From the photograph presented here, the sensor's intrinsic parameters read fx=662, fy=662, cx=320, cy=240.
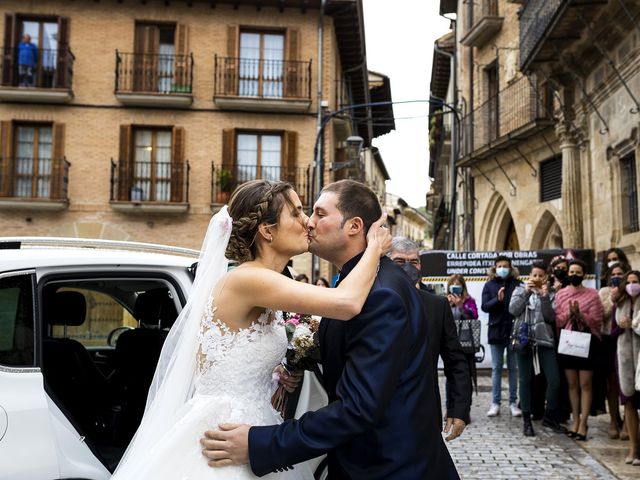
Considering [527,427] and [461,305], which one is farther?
[461,305]

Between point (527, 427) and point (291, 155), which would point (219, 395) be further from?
point (291, 155)

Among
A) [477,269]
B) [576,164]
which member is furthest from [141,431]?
[576,164]

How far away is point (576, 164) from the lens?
14.4 meters

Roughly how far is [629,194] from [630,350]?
618 centimetres

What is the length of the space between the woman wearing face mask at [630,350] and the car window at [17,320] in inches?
Answer: 225

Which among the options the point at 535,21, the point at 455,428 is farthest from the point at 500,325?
the point at 535,21

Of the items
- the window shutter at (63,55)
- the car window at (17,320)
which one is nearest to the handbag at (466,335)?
the car window at (17,320)

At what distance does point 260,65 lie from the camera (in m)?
23.1

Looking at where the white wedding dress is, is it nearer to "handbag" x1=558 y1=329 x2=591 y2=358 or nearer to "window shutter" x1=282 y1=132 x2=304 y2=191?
"handbag" x1=558 y1=329 x2=591 y2=358

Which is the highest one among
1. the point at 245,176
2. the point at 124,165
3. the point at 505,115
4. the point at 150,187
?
the point at 505,115

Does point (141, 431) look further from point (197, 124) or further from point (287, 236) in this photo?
point (197, 124)

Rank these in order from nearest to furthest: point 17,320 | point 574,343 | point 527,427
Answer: point 17,320, point 574,343, point 527,427

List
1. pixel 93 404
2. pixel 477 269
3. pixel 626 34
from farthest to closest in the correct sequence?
1. pixel 477 269
2. pixel 626 34
3. pixel 93 404

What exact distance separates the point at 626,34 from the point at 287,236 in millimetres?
10956
